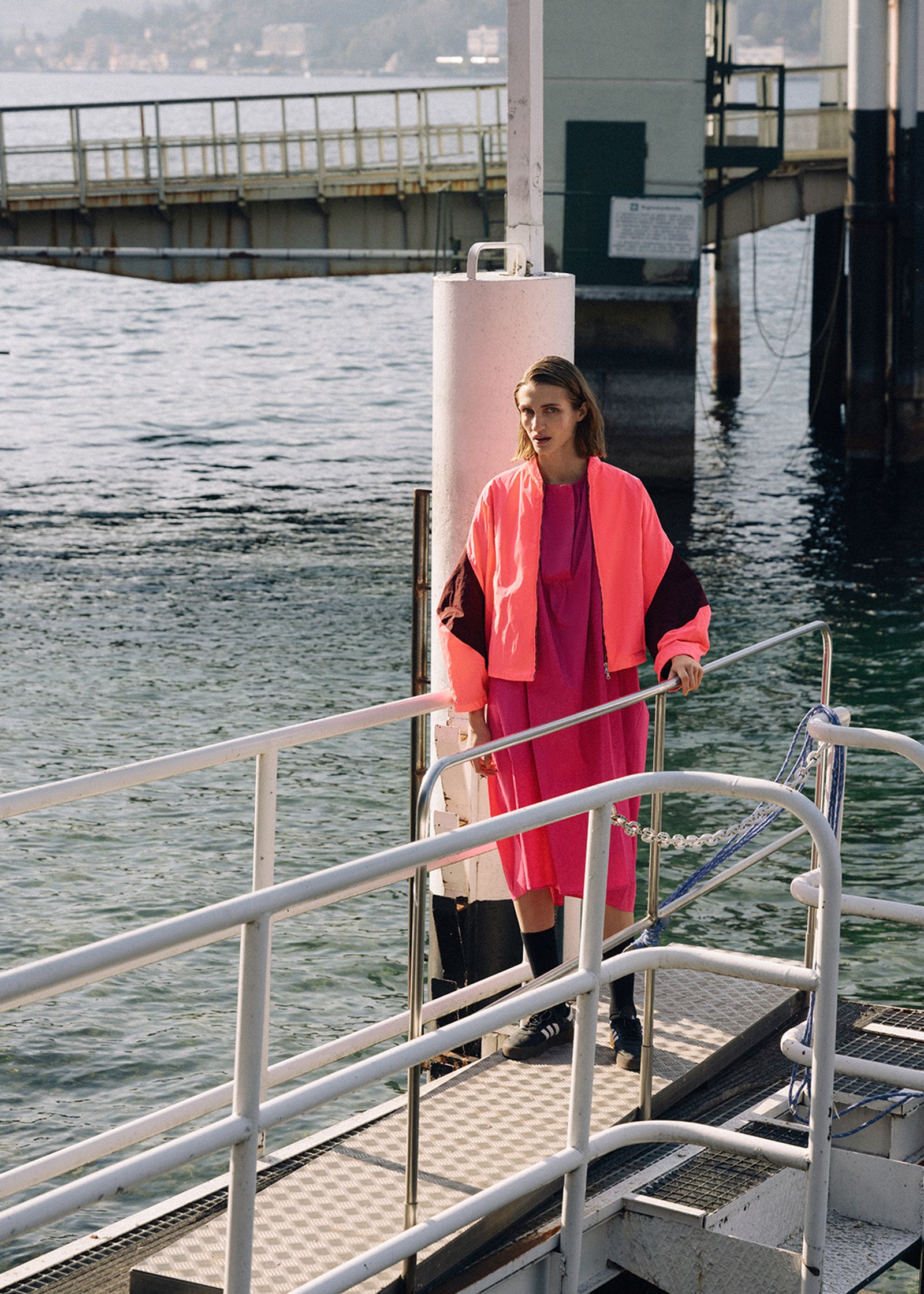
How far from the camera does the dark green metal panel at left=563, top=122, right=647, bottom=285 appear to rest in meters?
19.1

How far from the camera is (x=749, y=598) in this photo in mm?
16031

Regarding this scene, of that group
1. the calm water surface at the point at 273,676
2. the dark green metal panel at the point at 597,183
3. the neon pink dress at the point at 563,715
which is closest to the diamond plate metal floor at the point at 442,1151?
the neon pink dress at the point at 563,715

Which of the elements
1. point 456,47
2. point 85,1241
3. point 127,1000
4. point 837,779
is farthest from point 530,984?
point 456,47

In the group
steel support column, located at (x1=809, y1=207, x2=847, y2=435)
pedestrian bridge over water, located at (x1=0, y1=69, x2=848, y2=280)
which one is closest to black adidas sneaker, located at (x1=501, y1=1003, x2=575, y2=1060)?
pedestrian bridge over water, located at (x1=0, y1=69, x2=848, y2=280)

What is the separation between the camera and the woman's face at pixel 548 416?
15.1ft

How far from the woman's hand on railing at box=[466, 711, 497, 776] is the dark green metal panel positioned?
50.1ft

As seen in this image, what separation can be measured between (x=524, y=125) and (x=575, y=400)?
1452 mm

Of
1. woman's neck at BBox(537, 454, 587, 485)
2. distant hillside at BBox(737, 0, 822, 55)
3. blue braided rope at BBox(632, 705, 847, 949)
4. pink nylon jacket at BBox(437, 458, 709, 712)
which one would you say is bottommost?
blue braided rope at BBox(632, 705, 847, 949)

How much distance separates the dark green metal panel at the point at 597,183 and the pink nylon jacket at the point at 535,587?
1518 cm

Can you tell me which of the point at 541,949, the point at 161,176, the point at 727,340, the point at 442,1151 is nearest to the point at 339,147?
the point at 161,176

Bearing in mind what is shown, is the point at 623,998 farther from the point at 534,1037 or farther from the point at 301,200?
the point at 301,200

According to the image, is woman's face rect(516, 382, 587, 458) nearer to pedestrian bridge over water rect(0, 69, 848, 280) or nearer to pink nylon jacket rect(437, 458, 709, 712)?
pink nylon jacket rect(437, 458, 709, 712)

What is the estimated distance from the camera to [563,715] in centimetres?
472

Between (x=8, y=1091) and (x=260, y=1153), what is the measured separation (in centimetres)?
317
